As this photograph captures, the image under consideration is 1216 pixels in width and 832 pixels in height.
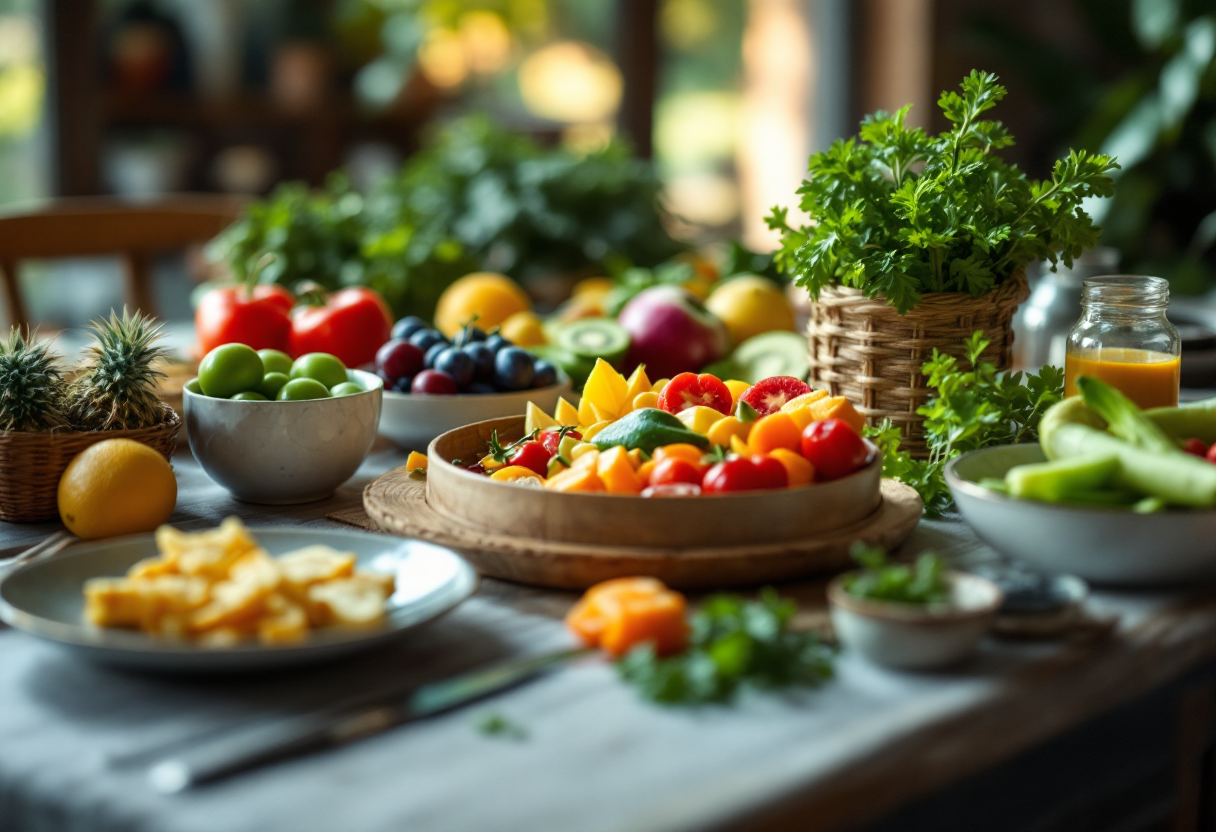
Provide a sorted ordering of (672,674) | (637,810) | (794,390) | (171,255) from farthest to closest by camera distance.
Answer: (171,255) < (794,390) < (672,674) < (637,810)

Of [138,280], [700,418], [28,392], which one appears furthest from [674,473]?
[138,280]

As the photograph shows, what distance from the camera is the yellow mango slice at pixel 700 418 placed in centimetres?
121

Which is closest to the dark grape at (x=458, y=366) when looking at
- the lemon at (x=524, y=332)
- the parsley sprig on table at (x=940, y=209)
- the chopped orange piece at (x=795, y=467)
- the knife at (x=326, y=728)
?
the lemon at (x=524, y=332)

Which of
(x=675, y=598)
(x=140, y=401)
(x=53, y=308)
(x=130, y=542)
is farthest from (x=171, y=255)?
(x=675, y=598)

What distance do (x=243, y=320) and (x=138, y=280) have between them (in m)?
1.16

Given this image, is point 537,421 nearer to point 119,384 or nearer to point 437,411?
point 437,411

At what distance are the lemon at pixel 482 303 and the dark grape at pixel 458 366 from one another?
47 cm

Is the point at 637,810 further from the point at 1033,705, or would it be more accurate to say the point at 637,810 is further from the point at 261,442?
the point at 261,442

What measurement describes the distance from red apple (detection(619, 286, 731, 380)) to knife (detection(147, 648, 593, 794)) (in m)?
0.99

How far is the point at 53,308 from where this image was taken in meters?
3.66

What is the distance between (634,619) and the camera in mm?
914

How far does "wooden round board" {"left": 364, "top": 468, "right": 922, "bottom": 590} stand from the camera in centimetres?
105

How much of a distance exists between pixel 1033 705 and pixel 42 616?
778mm

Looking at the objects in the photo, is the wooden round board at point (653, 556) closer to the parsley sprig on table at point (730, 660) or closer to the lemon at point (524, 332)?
the parsley sprig on table at point (730, 660)
